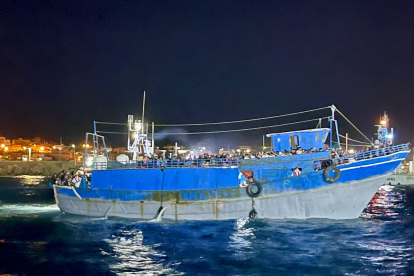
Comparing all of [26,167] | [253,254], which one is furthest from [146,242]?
[26,167]

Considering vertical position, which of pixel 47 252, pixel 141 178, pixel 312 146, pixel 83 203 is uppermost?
pixel 312 146

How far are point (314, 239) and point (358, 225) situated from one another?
4.59 m

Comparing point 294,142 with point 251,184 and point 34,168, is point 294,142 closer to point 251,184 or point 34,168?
point 251,184

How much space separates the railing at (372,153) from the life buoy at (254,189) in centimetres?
441

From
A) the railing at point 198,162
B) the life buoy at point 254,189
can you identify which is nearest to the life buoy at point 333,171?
the railing at point 198,162

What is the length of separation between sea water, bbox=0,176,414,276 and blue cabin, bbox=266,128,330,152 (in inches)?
183

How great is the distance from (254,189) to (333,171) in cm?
430

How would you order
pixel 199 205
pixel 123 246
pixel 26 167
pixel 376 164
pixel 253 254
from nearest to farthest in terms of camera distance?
pixel 253 254 → pixel 123 246 → pixel 376 164 → pixel 199 205 → pixel 26 167

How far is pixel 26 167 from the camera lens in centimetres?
8819

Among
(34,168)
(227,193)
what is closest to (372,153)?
(227,193)

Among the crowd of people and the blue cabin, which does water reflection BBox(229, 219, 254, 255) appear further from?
the crowd of people

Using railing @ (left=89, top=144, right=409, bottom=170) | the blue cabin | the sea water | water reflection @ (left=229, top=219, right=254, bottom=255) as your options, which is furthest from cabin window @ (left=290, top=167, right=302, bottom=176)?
water reflection @ (left=229, top=219, right=254, bottom=255)

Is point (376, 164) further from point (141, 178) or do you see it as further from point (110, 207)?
point (110, 207)

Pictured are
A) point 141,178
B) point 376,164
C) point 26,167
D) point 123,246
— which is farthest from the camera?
point 26,167
